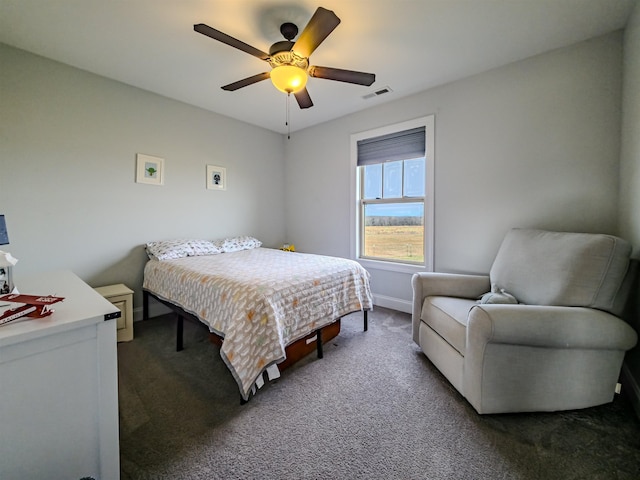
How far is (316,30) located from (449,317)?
2.06 m

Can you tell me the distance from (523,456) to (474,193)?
7.07 feet

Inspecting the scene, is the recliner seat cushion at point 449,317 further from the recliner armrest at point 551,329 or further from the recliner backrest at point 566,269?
the recliner backrest at point 566,269

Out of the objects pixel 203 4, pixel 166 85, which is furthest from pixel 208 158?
pixel 203 4

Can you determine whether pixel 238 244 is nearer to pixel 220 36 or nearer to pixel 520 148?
pixel 220 36

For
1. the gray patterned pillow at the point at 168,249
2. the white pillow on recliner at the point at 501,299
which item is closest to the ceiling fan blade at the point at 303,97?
the gray patterned pillow at the point at 168,249

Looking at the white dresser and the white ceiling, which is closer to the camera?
the white dresser

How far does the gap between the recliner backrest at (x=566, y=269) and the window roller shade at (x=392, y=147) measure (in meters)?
1.54

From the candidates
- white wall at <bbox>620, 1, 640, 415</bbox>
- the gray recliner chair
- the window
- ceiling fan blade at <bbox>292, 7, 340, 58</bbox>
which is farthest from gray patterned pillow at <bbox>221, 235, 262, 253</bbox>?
white wall at <bbox>620, 1, 640, 415</bbox>

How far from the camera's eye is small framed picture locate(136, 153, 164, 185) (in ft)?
9.67

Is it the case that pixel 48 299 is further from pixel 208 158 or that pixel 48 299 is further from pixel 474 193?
pixel 474 193

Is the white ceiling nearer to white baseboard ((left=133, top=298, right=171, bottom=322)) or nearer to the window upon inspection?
the window

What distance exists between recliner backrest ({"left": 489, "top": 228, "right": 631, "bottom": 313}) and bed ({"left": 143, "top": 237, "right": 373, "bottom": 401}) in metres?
1.26

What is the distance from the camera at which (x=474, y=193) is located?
2.68 metres

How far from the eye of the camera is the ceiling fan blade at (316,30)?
57.0 inches
